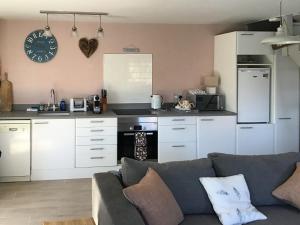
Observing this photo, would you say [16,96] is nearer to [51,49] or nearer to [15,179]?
[51,49]

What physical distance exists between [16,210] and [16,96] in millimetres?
2126

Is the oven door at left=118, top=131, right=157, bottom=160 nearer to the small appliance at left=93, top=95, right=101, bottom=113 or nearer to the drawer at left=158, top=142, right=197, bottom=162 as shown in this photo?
the drawer at left=158, top=142, right=197, bottom=162

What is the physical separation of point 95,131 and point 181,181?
8.81 ft

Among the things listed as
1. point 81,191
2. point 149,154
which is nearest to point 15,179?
point 81,191

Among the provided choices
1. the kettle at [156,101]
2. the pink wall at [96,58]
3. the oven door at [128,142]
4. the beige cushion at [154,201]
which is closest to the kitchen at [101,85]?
the pink wall at [96,58]

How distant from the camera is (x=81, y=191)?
16.6 feet

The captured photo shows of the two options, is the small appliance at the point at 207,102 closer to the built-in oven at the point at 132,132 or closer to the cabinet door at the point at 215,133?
the cabinet door at the point at 215,133

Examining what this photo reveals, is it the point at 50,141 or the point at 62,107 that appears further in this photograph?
the point at 62,107

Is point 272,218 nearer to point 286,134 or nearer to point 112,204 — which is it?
point 112,204

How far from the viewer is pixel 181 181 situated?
3.09m

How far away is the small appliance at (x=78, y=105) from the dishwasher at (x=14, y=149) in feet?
2.59

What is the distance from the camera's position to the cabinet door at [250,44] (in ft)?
18.8

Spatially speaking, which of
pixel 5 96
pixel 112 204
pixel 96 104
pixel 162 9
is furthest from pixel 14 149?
pixel 112 204

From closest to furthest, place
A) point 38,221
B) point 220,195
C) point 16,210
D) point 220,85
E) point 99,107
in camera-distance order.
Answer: point 220,195
point 38,221
point 16,210
point 99,107
point 220,85
